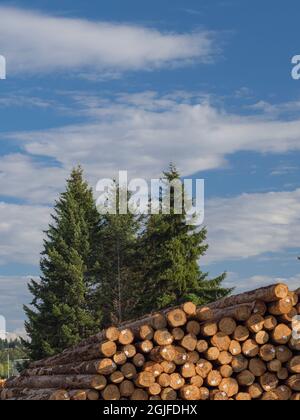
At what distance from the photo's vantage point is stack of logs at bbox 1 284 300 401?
495 inches

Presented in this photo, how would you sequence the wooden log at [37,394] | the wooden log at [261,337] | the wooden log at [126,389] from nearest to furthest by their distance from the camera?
the wooden log at [126,389], the wooden log at [261,337], the wooden log at [37,394]

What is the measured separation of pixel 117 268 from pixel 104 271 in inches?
31.1

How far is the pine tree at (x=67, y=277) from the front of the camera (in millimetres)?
41375

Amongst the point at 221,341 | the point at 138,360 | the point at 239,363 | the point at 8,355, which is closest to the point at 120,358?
the point at 138,360

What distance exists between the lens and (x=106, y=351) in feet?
41.4

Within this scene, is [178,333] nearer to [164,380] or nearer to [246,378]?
[164,380]

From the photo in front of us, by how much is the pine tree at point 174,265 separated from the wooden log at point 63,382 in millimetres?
20137

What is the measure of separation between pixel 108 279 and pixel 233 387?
107 ft

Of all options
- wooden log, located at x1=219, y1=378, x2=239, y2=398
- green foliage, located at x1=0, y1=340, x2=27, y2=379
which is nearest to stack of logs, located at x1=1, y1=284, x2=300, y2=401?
wooden log, located at x1=219, y1=378, x2=239, y2=398

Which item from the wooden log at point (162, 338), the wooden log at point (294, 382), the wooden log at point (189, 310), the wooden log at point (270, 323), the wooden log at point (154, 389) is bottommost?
the wooden log at point (154, 389)

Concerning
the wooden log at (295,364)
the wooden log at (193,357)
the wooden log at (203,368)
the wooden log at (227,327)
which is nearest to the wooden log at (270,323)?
the wooden log at (227,327)

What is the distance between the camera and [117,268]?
45.1 metres

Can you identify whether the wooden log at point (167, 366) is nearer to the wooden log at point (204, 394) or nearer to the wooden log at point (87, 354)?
the wooden log at point (204, 394)
